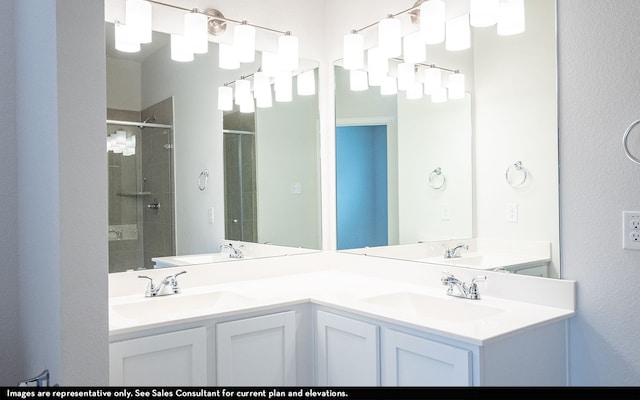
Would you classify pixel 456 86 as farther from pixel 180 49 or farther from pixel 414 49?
pixel 180 49

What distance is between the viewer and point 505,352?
61.4 inches

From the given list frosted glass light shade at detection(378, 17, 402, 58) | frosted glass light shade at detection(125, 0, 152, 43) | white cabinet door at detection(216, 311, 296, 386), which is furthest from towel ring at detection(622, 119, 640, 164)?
frosted glass light shade at detection(125, 0, 152, 43)

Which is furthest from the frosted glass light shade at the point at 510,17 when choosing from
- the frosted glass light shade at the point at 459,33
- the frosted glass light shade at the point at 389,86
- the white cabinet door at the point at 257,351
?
the white cabinet door at the point at 257,351

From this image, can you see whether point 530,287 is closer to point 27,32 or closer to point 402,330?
point 402,330

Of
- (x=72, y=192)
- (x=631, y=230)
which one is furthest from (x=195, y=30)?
(x=631, y=230)

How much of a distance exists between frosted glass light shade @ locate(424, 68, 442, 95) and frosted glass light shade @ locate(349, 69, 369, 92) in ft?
1.28

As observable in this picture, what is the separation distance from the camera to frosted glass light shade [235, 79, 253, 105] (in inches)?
101

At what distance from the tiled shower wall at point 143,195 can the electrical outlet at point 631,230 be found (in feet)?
5.98

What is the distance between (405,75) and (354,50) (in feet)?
1.09

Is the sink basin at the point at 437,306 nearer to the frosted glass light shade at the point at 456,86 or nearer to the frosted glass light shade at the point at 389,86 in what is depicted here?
the frosted glass light shade at the point at 456,86

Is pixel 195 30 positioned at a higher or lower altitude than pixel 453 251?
higher

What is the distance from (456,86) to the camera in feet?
7.34

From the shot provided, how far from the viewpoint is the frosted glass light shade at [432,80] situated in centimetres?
232

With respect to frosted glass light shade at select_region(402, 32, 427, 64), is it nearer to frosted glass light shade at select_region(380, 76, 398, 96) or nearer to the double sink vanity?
frosted glass light shade at select_region(380, 76, 398, 96)
